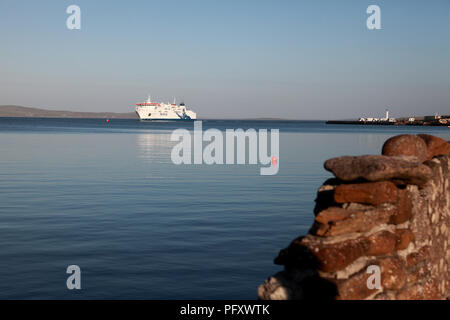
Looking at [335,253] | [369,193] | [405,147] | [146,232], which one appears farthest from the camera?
[146,232]

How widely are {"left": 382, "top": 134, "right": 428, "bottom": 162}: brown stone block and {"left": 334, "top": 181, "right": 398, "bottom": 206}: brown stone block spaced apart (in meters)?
1.13

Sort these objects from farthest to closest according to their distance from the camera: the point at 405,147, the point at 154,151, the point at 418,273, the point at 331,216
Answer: the point at 154,151 → the point at 405,147 → the point at 418,273 → the point at 331,216

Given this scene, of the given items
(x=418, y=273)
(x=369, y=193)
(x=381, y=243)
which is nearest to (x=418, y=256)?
(x=418, y=273)

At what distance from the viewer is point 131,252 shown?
31.6 ft

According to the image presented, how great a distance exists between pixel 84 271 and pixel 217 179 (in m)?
14.3

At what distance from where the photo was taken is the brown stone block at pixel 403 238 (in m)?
5.39

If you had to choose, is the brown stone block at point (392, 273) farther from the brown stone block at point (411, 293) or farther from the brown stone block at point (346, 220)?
the brown stone block at point (346, 220)

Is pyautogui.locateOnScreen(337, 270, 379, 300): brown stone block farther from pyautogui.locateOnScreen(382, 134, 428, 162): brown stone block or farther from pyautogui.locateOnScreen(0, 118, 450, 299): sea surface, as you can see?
pyautogui.locateOnScreen(0, 118, 450, 299): sea surface

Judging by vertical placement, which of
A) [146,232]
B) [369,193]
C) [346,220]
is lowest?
[146,232]

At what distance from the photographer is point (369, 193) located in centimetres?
526

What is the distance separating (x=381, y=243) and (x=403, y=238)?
1.48ft

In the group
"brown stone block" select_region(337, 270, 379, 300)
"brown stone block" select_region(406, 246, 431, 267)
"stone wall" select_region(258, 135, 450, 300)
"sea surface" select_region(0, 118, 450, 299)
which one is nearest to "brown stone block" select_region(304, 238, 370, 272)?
"stone wall" select_region(258, 135, 450, 300)

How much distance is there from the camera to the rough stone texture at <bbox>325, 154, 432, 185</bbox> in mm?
5281

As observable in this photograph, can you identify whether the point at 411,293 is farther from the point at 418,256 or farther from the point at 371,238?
the point at 371,238
